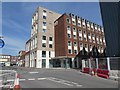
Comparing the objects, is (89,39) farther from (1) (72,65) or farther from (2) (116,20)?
(2) (116,20)

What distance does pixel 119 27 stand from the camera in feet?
123

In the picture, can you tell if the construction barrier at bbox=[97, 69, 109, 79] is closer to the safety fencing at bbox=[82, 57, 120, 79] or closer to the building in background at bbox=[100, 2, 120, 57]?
the safety fencing at bbox=[82, 57, 120, 79]

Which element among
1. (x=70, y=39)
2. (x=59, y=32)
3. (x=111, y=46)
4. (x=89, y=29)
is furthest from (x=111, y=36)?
(x=89, y=29)

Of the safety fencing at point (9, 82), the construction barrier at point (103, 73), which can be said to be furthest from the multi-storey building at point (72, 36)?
the safety fencing at point (9, 82)

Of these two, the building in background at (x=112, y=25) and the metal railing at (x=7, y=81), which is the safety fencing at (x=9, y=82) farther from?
the building in background at (x=112, y=25)

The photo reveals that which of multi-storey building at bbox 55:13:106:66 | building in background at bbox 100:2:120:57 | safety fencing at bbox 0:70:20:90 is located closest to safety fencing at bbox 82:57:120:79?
safety fencing at bbox 0:70:20:90

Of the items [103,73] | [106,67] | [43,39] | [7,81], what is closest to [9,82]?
[7,81]

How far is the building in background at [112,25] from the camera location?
3759 cm

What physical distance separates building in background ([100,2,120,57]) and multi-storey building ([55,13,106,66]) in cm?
1327

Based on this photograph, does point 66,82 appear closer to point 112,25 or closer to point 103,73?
point 103,73

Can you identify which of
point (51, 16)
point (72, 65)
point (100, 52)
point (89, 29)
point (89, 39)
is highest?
point (51, 16)

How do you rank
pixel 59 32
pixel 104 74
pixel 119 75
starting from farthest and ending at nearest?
pixel 59 32
pixel 104 74
pixel 119 75

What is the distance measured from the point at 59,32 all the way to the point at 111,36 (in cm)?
1879

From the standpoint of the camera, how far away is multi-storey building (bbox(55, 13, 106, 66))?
50344 mm
